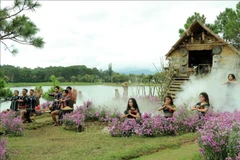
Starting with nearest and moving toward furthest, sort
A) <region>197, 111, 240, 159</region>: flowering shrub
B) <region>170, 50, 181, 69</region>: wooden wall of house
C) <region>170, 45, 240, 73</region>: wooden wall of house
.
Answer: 1. <region>197, 111, 240, 159</region>: flowering shrub
2. <region>170, 45, 240, 73</region>: wooden wall of house
3. <region>170, 50, 181, 69</region>: wooden wall of house

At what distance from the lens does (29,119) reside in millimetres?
12156

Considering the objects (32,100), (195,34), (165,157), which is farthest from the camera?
(195,34)

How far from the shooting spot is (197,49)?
1719cm

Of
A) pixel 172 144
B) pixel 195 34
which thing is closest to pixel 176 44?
pixel 195 34

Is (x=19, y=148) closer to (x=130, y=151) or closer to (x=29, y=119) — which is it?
(x=130, y=151)

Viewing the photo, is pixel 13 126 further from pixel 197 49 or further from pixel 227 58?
pixel 227 58

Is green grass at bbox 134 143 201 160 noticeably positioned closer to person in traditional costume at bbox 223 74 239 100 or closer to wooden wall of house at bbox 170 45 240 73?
Result: person in traditional costume at bbox 223 74 239 100

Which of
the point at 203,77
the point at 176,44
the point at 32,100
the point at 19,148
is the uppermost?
the point at 176,44

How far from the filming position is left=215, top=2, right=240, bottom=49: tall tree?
2425cm

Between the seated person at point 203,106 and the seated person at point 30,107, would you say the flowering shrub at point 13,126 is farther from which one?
the seated person at point 203,106

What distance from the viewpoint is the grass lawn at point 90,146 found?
6.62 m

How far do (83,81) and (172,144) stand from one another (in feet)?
84.3

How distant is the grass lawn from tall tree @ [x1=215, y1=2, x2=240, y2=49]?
18.3 metres

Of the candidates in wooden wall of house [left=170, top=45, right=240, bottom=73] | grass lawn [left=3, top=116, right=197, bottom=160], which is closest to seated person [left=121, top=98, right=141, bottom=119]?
grass lawn [left=3, top=116, right=197, bottom=160]
